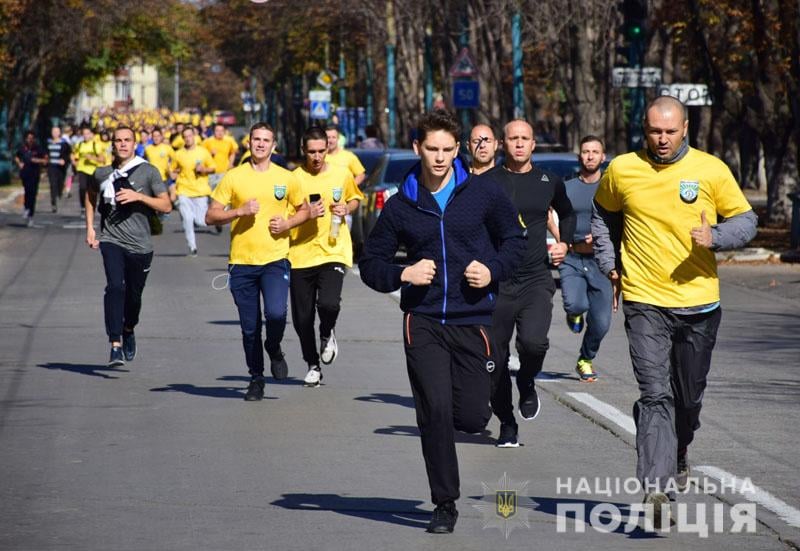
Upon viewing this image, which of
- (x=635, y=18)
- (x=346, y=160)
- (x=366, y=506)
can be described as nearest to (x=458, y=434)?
(x=366, y=506)

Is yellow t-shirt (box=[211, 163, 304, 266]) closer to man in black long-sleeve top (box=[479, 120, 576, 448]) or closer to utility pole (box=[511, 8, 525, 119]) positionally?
man in black long-sleeve top (box=[479, 120, 576, 448])

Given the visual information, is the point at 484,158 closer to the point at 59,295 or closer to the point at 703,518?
the point at 703,518

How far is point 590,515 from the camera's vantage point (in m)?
7.36

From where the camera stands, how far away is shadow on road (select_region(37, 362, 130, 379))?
12359 millimetres

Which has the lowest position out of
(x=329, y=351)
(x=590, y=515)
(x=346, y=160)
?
(x=329, y=351)

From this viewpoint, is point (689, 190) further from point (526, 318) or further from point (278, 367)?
point (278, 367)

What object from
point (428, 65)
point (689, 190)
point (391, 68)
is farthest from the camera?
point (391, 68)

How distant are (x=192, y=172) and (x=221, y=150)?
243 centimetres

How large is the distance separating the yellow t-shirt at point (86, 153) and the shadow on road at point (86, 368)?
18543mm

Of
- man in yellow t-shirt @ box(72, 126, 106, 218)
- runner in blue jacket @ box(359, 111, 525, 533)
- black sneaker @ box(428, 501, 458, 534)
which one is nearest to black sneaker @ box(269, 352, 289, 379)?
runner in blue jacket @ box(359, 111, 525, 533)

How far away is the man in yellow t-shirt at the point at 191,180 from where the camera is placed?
24.6m

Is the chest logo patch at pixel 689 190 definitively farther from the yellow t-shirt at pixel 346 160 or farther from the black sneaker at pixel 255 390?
the yellow t-shirt at pixel 346 160

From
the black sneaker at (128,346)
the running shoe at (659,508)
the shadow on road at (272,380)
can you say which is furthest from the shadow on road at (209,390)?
the running shoe at (659,508)

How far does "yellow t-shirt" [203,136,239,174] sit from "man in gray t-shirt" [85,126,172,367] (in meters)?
14.0
